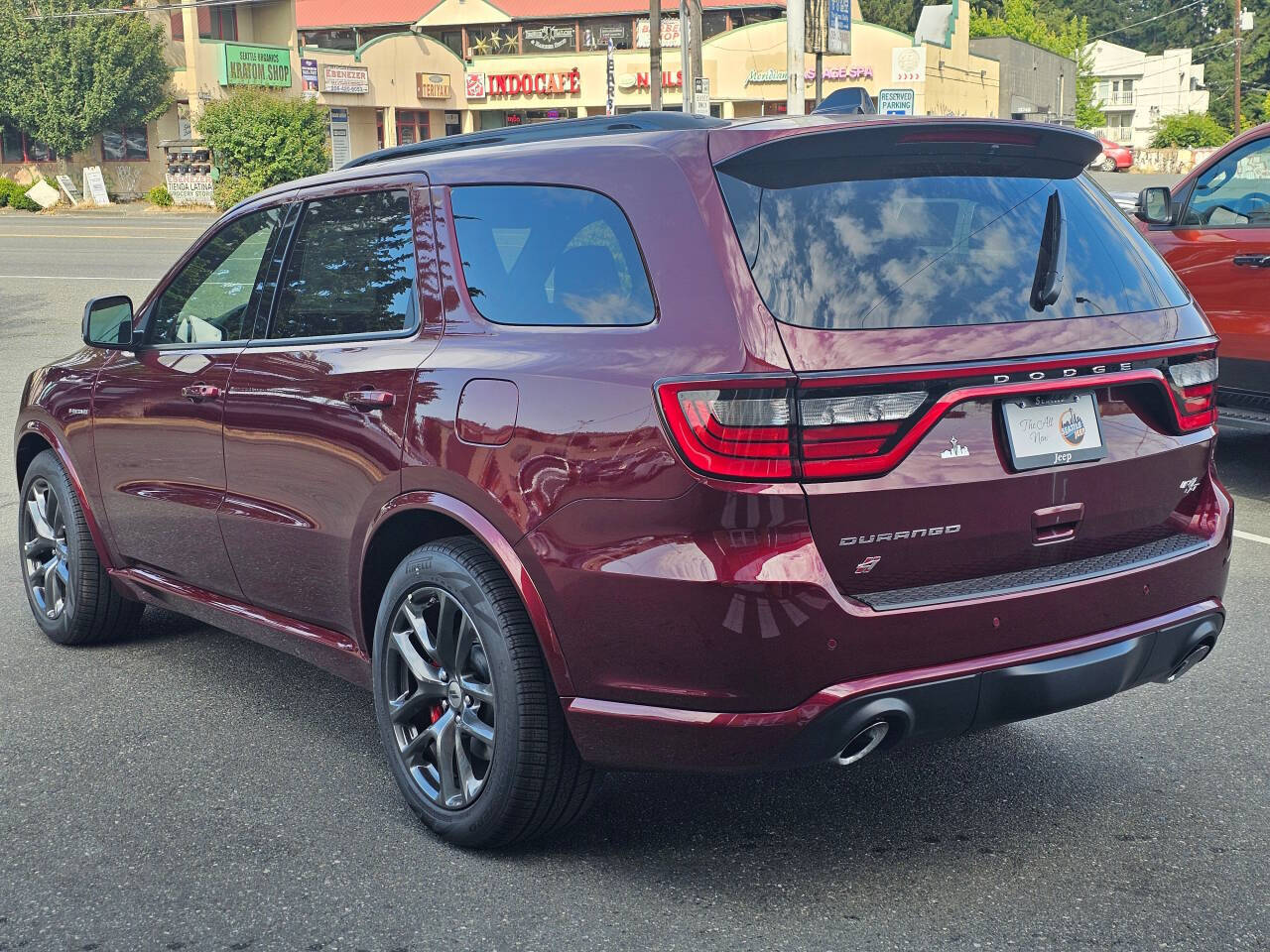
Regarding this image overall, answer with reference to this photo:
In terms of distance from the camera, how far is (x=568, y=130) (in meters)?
4.07

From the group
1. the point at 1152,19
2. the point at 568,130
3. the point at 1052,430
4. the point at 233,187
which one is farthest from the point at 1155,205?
the point at 1152,19

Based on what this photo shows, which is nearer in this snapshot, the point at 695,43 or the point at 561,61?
the point at 695,43

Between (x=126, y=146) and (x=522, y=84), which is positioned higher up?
(x=522, y=84)

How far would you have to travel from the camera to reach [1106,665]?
11.6 feet

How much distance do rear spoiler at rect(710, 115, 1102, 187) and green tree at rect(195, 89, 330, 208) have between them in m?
45.5

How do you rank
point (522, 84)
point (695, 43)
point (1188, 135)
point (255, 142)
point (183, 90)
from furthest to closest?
point (1188, 135) < point (522, 84) < point (183, 90) < point (255, 142) < point (695, 43)

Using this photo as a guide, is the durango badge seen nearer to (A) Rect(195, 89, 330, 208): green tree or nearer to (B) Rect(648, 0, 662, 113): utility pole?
(B) Rect(648, 0, 662, 113): utility pole

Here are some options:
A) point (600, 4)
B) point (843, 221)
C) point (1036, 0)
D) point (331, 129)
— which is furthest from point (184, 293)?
point (1036, 0)

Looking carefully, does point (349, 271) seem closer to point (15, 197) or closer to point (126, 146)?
point (15, 197)

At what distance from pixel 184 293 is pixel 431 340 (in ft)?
5.48

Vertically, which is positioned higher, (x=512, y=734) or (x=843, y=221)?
(x=843, y=221)

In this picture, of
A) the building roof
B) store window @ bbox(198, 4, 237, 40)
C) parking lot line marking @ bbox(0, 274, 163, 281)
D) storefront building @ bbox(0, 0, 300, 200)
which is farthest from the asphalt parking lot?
the building roof

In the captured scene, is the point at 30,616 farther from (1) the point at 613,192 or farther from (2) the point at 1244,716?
(2) the point at 1244,716

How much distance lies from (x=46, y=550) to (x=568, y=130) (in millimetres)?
3181
